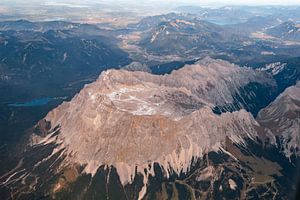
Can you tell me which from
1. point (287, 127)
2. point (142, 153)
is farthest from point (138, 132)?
point (287, 127)

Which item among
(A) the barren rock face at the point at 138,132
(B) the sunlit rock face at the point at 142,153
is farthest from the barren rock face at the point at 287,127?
(A) the barren rock face at the point at 138,132

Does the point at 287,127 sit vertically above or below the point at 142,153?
below

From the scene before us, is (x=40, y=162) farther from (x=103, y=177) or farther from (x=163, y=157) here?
(x=163, y=157)

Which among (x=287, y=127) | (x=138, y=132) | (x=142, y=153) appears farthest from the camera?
(x=287, y=127)

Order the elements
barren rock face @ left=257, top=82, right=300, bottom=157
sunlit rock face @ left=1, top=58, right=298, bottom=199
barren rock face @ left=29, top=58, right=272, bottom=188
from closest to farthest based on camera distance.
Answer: sunlit rock face @ left=1, top=58, right=298, bottom=199 → barren rock face @ left=29, top=58, right=272, bottom=188 → barren rock face @ left=257, top=82, right=300, bottom=157

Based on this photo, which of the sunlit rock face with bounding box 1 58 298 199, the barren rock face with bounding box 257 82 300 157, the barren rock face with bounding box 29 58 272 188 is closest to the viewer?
the sunlit rock face with bounding box 1 58 298 199

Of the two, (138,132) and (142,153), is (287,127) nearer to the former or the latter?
(138,132)

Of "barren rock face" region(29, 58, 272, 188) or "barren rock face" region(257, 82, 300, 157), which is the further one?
"barren rock face" region(257, 82, 300, 157)

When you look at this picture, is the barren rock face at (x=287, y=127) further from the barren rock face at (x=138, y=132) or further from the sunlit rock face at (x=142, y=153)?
the barren rock face at (x=138, y=132)

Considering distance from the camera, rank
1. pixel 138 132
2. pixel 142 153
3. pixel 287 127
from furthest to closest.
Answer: pixel 287 127 < pixel 138 132 < pixel 142 153

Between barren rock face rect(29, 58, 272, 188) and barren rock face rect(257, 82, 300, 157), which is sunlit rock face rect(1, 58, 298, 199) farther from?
barren rock face rect(257, 82, 300, 157)

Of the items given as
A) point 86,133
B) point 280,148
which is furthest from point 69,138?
point 280,148

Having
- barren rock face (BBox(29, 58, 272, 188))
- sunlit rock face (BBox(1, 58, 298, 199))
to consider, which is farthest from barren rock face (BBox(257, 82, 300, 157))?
→ barren rock face (BBox(29, 58, 272, 188))
